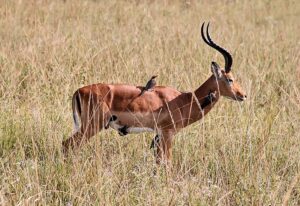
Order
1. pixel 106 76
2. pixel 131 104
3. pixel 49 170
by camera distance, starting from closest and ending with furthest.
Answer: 1. pixel 49 170
2. pixel 131 104
3. pixel 106 76

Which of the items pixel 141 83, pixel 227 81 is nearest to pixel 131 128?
pixel 227 81

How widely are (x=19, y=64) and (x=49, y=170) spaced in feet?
8.81

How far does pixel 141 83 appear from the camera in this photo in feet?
18.0

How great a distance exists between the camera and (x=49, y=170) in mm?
3309

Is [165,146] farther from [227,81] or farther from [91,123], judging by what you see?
[227,81]

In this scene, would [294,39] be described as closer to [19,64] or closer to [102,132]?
[19,64]

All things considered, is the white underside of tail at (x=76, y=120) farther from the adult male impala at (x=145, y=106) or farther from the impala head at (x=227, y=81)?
the impala head at (x=227, y=81)

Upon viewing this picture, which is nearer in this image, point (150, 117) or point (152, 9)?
point (150, 117)

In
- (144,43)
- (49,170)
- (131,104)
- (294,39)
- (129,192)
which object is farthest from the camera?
(294,39)

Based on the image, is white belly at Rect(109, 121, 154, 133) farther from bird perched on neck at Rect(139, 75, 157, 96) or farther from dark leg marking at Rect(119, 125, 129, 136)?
bird perched on neck at Rect(139, 75, 157, 96)

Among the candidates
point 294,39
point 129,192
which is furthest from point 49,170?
point 294,39

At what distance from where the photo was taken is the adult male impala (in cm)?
411

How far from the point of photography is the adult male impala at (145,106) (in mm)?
4113

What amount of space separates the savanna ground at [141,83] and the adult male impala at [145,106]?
0.11 m
